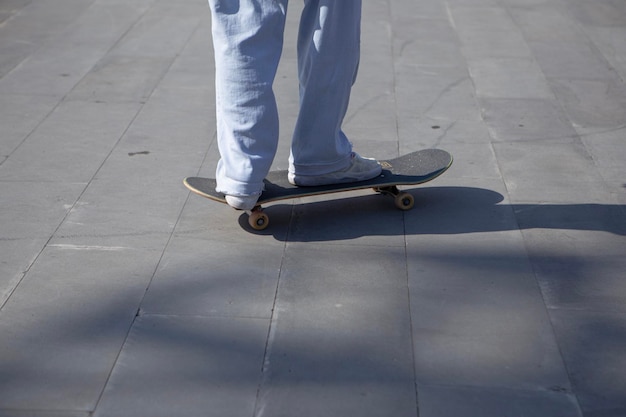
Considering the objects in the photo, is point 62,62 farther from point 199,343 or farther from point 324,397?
point 324,397

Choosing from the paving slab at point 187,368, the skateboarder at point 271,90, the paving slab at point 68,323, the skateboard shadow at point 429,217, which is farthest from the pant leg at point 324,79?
the paving slab at point 187,368

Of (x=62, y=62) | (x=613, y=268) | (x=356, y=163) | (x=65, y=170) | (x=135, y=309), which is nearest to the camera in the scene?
(x=135, y=309)

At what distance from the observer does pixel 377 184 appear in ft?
14.2

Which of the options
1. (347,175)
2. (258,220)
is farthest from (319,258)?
(347,175)

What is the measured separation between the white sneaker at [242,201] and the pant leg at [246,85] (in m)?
0.02

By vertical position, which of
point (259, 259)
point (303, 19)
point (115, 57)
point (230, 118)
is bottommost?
point (115, 57)

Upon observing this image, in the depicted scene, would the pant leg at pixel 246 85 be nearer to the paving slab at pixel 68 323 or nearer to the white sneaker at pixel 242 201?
the white sneaker at pixel 242 201

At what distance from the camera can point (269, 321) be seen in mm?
3355

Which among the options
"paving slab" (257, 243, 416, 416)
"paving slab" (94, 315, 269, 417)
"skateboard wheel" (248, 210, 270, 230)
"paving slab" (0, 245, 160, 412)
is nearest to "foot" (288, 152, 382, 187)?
"skateboard wheel" (248, 210, 270, 230)

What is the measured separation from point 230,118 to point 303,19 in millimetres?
591

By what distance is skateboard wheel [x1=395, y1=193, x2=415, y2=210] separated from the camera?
4.36 meters

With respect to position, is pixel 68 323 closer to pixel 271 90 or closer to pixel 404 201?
pixel 271 90

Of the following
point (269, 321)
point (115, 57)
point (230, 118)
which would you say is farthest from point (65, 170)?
point (115, 57)

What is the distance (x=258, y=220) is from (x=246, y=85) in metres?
0.66
